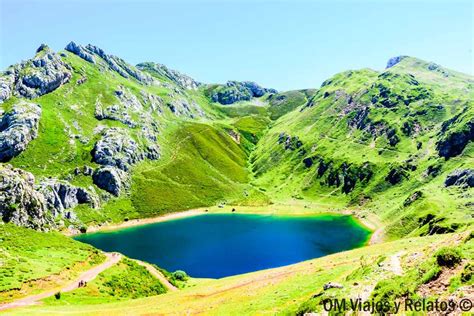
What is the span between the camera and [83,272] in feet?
243

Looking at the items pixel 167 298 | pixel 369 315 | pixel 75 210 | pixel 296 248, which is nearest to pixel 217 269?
pixel 296 248

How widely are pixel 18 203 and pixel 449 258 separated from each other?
10425cm

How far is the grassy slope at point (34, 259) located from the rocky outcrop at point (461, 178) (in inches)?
5533

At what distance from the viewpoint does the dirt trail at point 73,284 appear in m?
56.8

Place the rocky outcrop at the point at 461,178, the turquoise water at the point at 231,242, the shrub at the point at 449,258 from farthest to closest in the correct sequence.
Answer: the rocky outcrop at the point at 461,178
the turquoise water at the point at 231,242
the shrub at the point at 449,258

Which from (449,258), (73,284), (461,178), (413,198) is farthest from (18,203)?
(461,178)

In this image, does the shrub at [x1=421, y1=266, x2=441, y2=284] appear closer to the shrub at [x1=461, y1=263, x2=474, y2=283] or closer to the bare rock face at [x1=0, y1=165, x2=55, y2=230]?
the shrub at [x1=461, y1=263, x2=474, y2=283]

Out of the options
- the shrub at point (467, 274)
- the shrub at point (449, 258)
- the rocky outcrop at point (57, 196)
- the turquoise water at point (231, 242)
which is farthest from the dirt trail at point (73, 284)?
the rocky outcrop at point (57, 196)

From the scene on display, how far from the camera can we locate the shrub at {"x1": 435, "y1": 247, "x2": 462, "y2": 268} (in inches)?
1161

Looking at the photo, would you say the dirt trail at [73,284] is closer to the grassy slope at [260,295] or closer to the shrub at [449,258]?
the grassy slope at [260,295]

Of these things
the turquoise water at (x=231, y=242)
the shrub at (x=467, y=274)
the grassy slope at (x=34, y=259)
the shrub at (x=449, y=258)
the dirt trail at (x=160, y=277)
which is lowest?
the turquoise water at (x=231, y=242)

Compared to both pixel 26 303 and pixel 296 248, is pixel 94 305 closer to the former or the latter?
pixel 26 303

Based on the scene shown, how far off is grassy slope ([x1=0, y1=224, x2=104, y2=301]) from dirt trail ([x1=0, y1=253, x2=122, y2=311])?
158cm

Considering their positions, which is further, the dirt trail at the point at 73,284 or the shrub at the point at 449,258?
the dirt trail at the point at 73,284
